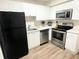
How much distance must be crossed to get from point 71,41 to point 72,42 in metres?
0.05

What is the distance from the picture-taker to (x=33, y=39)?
2.70 m

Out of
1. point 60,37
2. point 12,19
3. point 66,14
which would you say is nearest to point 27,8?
point 12,19

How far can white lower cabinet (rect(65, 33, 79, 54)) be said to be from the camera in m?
2.20

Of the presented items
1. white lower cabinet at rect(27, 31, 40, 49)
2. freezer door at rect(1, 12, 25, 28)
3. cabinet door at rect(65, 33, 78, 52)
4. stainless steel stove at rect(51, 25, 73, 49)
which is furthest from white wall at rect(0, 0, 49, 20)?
cabinet door at rect(65, 33, 78, 52)

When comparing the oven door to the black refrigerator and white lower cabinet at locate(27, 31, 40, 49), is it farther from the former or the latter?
the black refrigerator

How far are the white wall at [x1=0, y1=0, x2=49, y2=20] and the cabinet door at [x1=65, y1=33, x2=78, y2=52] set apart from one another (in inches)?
67.1

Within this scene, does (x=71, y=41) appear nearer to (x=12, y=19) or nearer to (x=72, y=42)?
(x=72, y=42)

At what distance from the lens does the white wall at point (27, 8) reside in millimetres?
2083

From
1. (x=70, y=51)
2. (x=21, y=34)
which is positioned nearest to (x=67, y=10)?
(x=70, y=51)

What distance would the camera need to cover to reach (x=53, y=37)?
322cm

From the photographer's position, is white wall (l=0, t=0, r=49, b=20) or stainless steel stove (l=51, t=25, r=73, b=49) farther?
stainless steel stove (l=51, t=25, r=73, b=49)

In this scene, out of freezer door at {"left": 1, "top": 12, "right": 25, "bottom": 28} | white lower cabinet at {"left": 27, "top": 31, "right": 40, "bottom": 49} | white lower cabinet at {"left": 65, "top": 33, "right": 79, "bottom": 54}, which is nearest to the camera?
freezer door at {"left": 1, "top": 12, "right": 25, "bottom": 28}

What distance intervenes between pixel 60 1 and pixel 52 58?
245 cm

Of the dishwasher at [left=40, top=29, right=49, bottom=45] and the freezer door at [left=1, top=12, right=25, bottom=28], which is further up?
the freezer door at [left=1, top=12, right=25, bottom=28]
